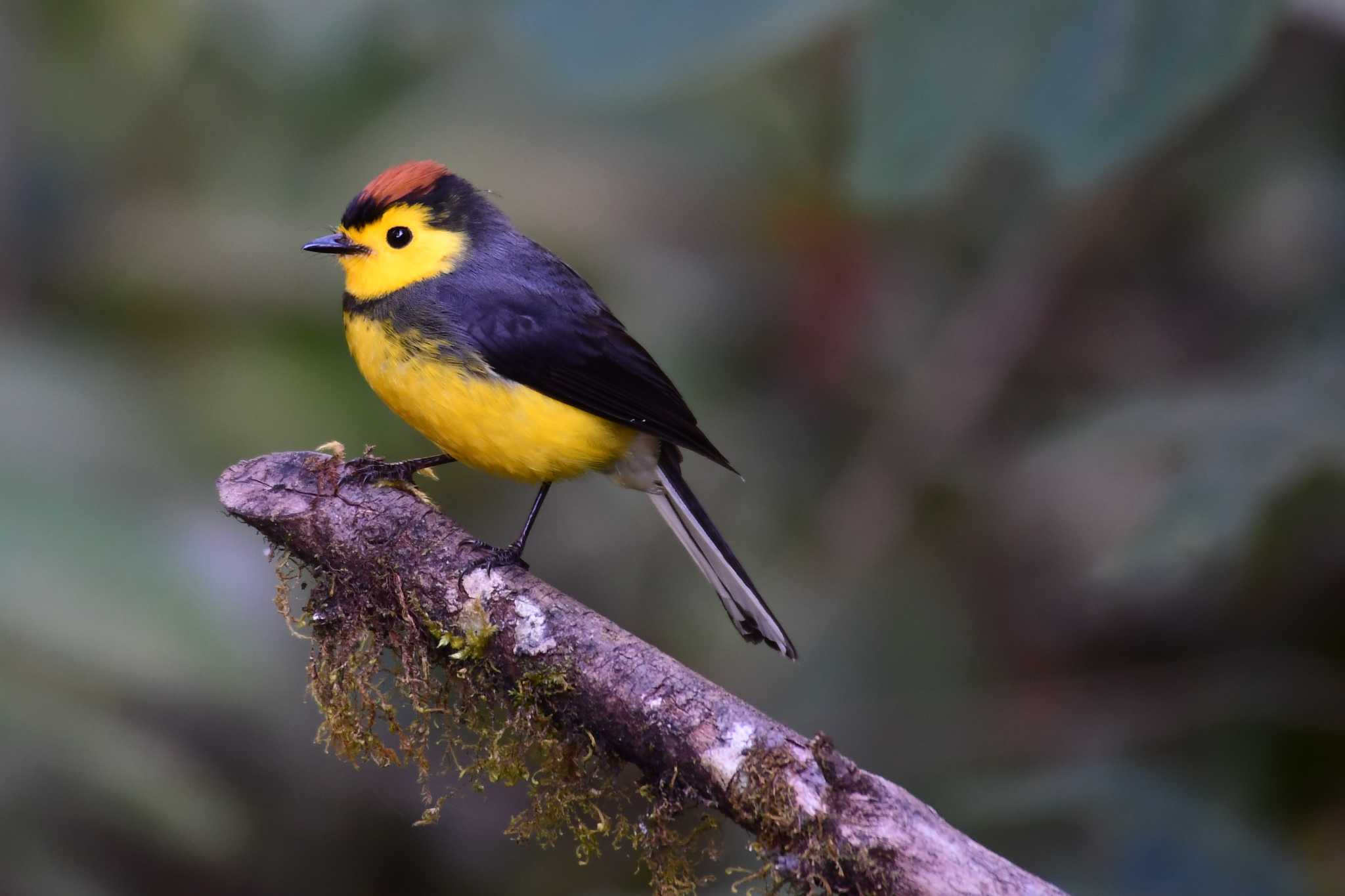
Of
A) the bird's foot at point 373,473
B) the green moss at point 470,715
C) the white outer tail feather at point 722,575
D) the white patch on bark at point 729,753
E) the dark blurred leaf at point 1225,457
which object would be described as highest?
the dark blurred leaf at point 1225,457

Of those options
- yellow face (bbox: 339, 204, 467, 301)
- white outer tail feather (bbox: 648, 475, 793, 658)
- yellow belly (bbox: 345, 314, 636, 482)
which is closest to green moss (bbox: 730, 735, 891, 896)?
white outer tail feather (bbox: 648, 475, 793, 658)

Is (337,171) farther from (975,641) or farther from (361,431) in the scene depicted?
(975,641)

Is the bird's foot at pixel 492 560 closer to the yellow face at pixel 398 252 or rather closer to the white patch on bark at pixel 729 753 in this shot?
the white patch on bark at pixel 729 753

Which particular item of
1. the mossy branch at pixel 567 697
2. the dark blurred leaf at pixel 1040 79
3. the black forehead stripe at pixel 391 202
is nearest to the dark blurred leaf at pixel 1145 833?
the mossy branch at pixel 567 697

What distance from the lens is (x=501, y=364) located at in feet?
11.8

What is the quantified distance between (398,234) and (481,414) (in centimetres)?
67

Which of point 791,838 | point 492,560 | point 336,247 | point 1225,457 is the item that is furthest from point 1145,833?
point 336,247

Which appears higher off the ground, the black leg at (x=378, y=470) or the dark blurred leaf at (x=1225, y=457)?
the dark blurred leaf at (x=1225, y=457)

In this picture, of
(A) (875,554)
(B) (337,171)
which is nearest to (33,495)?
(B) (337,171)

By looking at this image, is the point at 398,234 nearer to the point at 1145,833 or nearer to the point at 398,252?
the point at 398,252

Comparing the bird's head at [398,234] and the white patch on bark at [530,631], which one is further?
the bird's head at [398,234]

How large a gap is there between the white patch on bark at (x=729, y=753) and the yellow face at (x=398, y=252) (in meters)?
1.79

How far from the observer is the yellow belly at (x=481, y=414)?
353cm

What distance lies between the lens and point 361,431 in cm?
505
